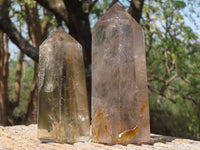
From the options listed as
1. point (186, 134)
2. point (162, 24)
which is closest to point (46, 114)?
point (162, 24)

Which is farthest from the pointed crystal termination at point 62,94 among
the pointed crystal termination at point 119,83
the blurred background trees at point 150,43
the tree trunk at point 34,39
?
the tree trunk at point 34,39

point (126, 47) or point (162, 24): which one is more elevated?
point (162, 24)

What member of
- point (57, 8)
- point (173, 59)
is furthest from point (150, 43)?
point (57, 8)

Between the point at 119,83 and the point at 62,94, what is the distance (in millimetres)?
404

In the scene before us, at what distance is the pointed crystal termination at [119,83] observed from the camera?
63.4 inches

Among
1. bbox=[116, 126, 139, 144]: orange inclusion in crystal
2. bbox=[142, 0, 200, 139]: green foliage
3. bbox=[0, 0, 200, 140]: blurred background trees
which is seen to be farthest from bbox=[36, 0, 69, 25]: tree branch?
bbox=[116, 126, 139, 144]: orange inclusion in crystal

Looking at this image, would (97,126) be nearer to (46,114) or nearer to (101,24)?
(46,114)

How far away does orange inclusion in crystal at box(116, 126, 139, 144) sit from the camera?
160cm

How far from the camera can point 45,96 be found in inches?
68.7

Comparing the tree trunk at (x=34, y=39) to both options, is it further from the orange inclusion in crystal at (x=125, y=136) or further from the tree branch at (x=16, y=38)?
the orange inclusion in crystal at (x=125, y=136)

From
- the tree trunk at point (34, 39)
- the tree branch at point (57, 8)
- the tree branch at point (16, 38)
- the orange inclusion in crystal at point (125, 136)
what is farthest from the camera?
the tree trunk at point (34, 39)

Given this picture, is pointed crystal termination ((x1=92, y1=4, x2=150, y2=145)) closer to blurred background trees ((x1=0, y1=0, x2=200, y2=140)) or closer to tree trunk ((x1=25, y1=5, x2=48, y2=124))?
blurred background trees ((x1=0, y1=0, x2=200, y2=140))

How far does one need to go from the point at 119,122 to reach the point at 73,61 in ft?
1.80

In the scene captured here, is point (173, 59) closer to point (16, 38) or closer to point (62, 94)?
point (16, 38)
